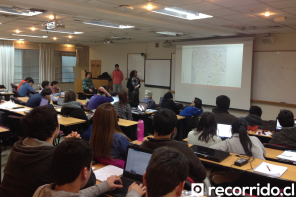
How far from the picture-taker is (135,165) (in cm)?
191

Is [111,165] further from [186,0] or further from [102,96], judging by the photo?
[102,96]

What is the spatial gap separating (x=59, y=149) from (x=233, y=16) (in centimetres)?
435

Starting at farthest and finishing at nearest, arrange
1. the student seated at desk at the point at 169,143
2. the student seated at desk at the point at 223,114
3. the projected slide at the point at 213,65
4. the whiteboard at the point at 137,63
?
the whiteboard at the point at 137,63 → the projected slide at the point at 213,65 → the student seated at desk at the point at 223,114 → the student seated at desk at the point at 169,143

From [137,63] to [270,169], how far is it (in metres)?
8.53

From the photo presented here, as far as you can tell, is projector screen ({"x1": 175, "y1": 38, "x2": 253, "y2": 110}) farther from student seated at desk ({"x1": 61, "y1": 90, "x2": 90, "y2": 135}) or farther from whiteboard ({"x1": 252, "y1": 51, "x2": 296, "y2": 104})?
student seated at desk ({"x1": 61, "y1": 90, "x2": 90, "y2": 135})

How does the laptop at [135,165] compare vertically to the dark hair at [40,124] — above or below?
below

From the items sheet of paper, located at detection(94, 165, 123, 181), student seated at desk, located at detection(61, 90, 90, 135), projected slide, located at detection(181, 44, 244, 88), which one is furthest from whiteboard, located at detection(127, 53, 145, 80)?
sheet of paper, located at detection(94, 165, 123, 181)

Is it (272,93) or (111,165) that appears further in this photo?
(272,93)

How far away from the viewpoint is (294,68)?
6.46 metres

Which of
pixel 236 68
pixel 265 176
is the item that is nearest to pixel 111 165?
pixel 265 176

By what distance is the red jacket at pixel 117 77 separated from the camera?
10625 millimetres

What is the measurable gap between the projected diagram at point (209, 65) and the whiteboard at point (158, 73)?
1.28 metres

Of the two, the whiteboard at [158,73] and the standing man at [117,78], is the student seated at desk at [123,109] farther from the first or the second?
the standing man at [117,78]

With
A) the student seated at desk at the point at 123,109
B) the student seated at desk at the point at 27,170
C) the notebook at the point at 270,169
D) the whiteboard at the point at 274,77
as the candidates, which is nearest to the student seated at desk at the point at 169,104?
the student seated at desk at the point at 123,109
